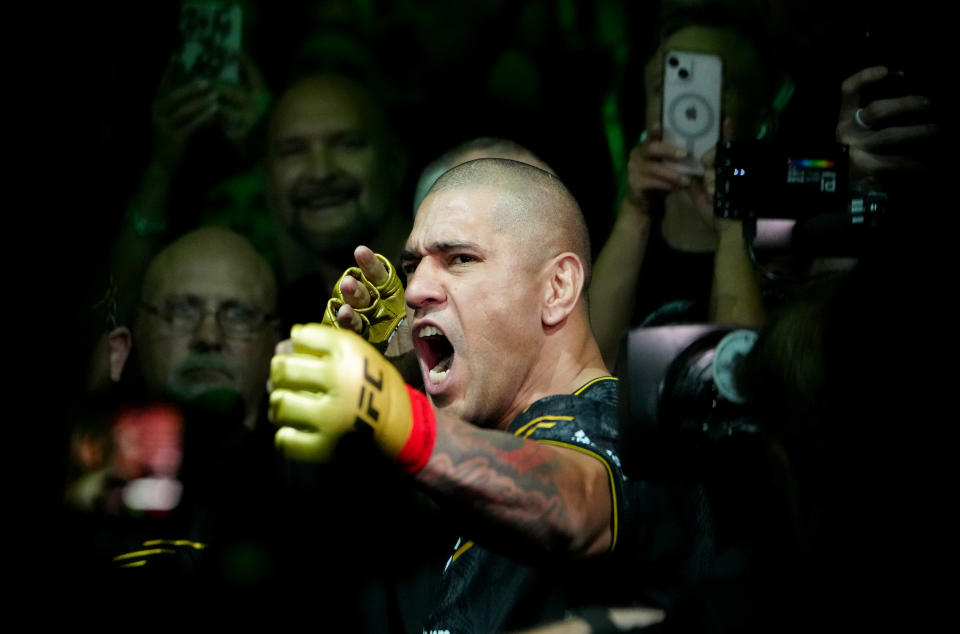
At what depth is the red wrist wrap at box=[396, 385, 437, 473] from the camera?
1431 millimetres

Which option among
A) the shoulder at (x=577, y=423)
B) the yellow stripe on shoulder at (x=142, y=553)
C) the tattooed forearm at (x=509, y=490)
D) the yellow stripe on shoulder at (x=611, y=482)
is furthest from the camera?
the yellow stripe on shoulder at (x=142, y=553)

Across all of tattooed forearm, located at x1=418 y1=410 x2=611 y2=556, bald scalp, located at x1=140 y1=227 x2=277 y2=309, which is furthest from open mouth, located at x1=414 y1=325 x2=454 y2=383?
bald scalp, located at x1=140 y1=227 x2=277 y2=309

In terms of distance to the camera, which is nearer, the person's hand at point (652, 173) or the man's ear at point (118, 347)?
the person's hand at point (652, 173)

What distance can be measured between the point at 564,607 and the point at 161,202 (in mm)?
1984

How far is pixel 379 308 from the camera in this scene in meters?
2.43

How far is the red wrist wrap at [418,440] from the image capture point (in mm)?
1431

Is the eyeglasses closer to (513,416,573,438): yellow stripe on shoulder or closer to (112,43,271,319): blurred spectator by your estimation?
(112,43,271,319): blurred spectator

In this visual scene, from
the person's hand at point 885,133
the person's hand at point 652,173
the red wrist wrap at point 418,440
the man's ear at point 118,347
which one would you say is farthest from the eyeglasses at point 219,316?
the person's hand at point 885,133

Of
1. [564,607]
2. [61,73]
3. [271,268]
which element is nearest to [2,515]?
[271,268]

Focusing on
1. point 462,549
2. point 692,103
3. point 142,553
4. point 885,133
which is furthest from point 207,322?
point 885,133

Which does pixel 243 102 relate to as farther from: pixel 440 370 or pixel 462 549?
pixel 462 549

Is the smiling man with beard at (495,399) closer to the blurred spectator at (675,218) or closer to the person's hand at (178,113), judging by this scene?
the blurred spectator at (675,218)

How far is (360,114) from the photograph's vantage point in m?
3.12

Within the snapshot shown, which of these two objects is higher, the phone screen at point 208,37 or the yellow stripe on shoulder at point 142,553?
the phone screen at point 208,37
